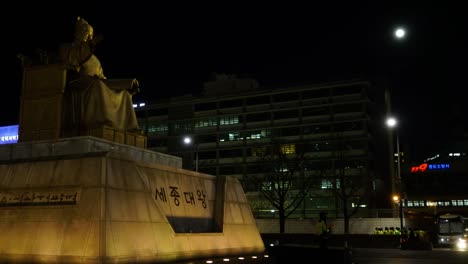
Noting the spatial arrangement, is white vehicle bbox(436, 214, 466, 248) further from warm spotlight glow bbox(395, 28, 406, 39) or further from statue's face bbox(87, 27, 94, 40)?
statue's face bbox(87, 27, 94, 40)

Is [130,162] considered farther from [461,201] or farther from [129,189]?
[461,201]

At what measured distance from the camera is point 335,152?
216 ft

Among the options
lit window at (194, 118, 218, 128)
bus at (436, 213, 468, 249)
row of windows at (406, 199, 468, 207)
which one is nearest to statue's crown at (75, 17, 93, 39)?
bus at (436, 213, 468, 249)

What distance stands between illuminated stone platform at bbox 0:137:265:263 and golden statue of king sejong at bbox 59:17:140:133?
101 centimetres

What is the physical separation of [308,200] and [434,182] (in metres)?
33.1

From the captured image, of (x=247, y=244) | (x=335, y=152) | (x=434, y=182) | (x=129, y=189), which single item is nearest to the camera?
(x=129, y=189)

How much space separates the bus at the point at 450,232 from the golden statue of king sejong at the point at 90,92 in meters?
31.6

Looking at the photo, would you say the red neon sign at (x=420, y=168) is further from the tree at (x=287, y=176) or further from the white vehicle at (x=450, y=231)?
the white vehicle at (x=450, y=231)

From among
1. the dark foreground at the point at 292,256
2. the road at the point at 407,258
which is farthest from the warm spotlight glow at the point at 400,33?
the road at the point at 407,258

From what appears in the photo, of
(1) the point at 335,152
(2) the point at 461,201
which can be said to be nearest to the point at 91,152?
(1) the point at 335,152

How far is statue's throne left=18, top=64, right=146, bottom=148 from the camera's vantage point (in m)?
12.3

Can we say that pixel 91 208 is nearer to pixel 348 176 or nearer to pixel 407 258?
pixel 407 258

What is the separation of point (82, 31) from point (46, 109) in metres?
2.39

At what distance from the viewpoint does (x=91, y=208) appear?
31.7 ft
